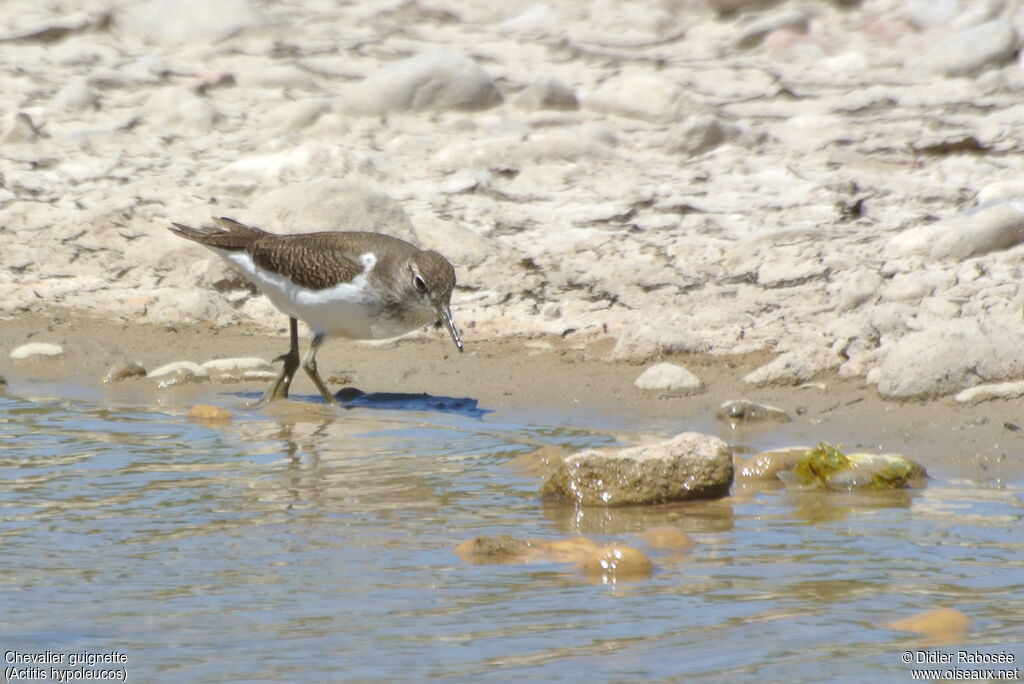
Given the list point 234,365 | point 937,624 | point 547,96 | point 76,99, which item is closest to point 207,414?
point 234,365

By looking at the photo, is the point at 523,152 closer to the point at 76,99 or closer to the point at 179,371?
the point at 179,371

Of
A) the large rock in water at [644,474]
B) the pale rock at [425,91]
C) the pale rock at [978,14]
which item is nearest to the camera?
the large rock in water at [644,474]

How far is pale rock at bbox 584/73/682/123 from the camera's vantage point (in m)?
12.7

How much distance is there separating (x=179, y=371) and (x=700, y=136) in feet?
15.2

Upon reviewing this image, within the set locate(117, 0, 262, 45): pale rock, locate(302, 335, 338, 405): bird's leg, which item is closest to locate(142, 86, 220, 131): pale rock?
locate(117, 0, 262, 45): pale rock

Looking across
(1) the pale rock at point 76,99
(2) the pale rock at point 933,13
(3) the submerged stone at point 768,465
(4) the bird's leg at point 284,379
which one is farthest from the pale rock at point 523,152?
(3) the submerged stone at point 768,465

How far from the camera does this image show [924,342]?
8078mm

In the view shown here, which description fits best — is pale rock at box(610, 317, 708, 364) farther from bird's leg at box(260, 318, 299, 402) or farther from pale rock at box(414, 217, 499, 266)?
bird's leg at box(260, 318, 299, 402)

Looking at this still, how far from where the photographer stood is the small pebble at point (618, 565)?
541 cm

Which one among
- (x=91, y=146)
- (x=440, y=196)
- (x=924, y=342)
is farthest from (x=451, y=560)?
(x=91, y=146)

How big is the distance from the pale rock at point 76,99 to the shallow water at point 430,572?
5.76m

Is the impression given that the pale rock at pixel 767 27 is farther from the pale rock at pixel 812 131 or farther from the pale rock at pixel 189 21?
the pale rock at pixel 189 21

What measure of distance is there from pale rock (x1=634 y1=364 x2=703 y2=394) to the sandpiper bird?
105cm

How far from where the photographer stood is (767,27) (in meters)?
14.2
